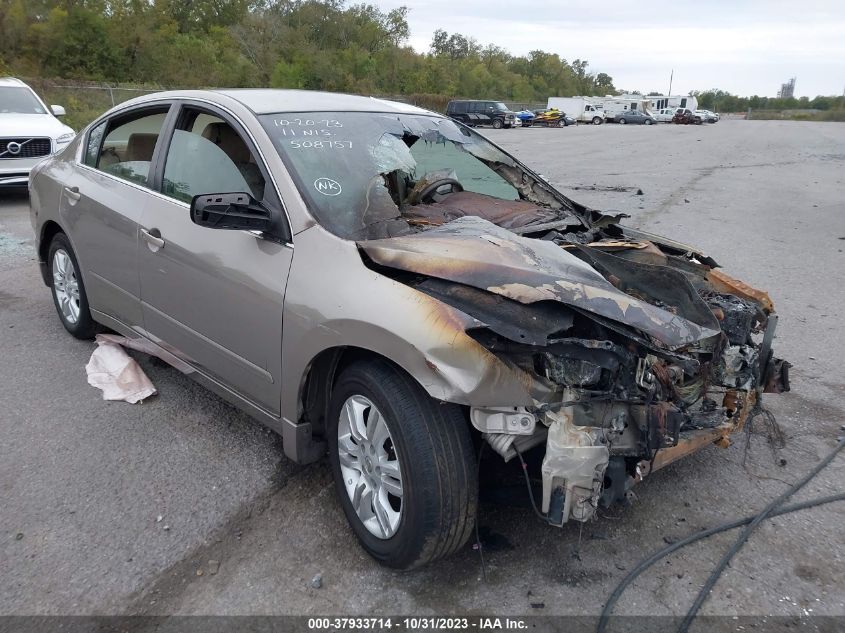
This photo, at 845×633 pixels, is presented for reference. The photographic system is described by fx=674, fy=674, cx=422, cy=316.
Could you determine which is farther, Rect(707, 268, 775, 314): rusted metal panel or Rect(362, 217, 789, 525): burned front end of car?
Rect(707, 268, 775, 314): rusted metal panel

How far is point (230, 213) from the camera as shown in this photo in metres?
2.85

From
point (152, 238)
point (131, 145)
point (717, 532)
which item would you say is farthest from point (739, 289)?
point (131, 145)

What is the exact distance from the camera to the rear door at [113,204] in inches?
152

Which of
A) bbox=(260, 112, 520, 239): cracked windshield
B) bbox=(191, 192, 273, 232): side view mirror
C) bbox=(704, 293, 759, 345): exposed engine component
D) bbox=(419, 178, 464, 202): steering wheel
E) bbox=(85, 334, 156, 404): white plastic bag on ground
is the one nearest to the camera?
bbox=(191, 192, 273, 232): side view mirror

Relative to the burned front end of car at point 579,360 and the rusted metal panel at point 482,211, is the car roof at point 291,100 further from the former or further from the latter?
the burned front end of car at point 579,360

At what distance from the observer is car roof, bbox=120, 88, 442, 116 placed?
11.4ft

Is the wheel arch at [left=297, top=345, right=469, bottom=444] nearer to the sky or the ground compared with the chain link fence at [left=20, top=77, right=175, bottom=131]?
nearer to the ground

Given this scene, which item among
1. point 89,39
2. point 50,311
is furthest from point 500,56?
point 50,311

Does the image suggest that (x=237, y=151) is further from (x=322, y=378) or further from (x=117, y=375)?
(x=117, y=375)

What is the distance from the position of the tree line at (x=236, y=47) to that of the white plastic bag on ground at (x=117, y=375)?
38.2m

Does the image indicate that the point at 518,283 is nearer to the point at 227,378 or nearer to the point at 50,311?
the point at 227,378

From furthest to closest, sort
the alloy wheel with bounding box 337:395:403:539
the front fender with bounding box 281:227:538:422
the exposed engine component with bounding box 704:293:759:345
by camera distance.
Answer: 1. the exposed engine component with bounding box 704:293:759:345
2. the alloy wheel with bounding box 337:395:403:539
3. the front fender with bounding box 281:227:538:422

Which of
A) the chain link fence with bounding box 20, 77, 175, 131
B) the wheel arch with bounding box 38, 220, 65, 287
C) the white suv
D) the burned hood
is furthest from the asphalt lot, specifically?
the chain link fence with bounding box 20, 77, 175, 131

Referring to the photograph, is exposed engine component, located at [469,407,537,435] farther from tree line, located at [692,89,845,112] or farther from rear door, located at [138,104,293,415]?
tree line, located at [692,89,845,112]
